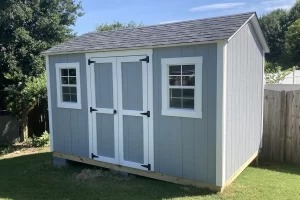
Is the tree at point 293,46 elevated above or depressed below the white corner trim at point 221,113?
above

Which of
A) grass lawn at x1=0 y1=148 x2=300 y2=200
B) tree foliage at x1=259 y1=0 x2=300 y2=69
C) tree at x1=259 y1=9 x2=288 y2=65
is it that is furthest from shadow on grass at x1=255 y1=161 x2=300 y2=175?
tree at x1=259 y1=9 x2=288 y2=65

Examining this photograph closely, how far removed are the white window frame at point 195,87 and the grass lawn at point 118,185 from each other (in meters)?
1.24

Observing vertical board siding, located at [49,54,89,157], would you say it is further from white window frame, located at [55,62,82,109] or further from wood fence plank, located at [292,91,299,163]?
wood fence plank, located at [292,91,299,163]

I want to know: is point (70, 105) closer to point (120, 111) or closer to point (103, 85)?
point (103, 85)

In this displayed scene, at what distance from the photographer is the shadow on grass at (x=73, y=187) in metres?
4.40

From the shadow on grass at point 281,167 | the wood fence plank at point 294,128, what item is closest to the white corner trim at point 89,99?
the shadow on grass at point 281,167

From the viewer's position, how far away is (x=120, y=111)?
5.05m

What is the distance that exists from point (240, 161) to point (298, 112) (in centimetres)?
191

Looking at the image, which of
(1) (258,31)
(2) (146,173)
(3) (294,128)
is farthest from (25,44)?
(3) (294,128)

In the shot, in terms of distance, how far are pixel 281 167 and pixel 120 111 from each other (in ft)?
11.6

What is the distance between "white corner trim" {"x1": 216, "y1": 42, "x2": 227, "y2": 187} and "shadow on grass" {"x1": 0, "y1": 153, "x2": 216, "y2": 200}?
0.41 meters

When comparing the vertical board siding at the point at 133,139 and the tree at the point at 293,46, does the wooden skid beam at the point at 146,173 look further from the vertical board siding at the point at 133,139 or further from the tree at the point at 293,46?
the tree at the point at 293,46

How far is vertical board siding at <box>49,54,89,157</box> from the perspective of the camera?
5.54m

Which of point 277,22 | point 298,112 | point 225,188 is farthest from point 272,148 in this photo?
point 277,22
